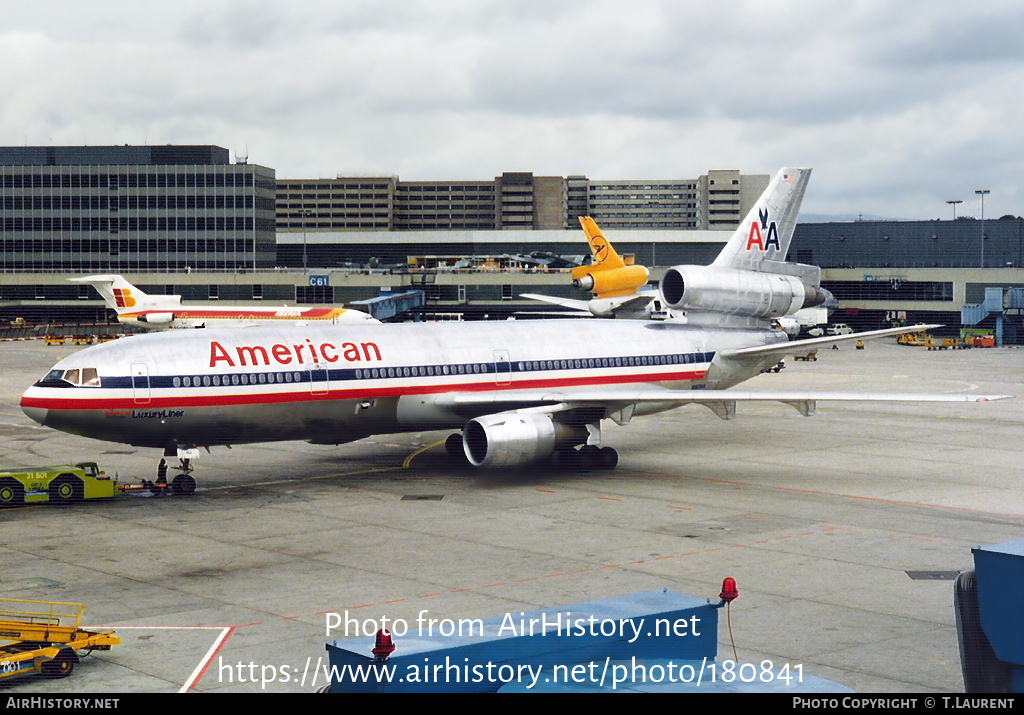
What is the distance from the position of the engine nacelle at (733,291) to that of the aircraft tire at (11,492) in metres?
25.6

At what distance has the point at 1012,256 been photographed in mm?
162375

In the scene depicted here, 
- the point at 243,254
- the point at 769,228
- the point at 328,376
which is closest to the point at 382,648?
the point at 328,376

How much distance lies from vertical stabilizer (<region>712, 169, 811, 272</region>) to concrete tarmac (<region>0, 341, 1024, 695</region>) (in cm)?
777

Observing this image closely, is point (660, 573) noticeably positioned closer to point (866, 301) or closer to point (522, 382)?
point (522, 382)

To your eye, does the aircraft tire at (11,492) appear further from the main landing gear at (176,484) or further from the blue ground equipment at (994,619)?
the blue ground equipment at (994,619)

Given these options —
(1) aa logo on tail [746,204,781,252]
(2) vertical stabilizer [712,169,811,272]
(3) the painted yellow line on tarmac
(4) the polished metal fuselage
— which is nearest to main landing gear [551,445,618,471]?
(4) the polished metal fuselage

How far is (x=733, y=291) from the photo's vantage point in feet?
160

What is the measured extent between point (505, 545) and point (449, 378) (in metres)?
11.9

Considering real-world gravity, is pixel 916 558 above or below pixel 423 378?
below

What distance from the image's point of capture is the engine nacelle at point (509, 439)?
37.5 meters

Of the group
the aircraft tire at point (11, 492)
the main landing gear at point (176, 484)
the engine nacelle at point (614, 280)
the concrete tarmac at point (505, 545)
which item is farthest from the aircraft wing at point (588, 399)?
the engine nacelle at point (614, 280)

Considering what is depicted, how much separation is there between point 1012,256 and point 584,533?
489 feet

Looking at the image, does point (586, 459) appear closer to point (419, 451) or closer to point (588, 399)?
point (588, 399)

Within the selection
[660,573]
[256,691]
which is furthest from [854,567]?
[256,691]
